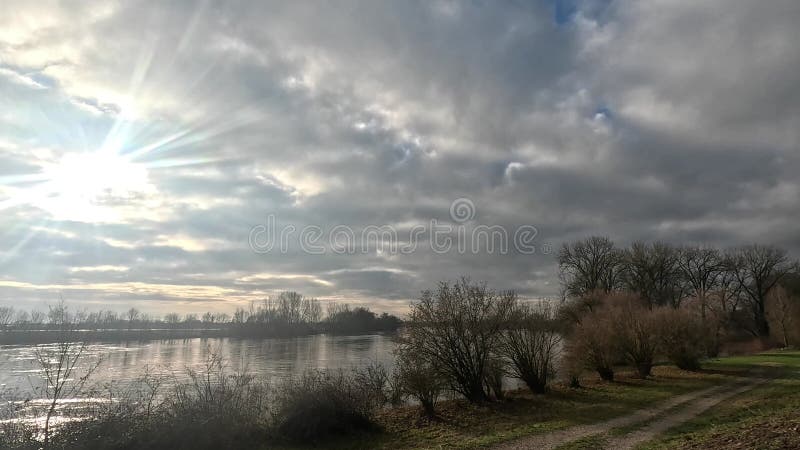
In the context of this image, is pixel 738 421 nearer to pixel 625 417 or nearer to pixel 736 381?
pixel 625 417

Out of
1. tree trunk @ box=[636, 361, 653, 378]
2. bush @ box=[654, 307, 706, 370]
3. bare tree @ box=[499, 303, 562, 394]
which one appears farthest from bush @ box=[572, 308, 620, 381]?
bush @ box=[654, 307, 706, 370]

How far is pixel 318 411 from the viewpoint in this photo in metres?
15.1

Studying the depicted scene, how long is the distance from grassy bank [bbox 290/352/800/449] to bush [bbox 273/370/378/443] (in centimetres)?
66

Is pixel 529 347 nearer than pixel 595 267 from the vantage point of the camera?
Yes

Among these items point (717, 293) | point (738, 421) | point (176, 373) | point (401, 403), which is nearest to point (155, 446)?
point (401, 403)

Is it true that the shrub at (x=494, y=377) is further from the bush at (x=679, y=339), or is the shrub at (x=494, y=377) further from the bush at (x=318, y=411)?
the bush at (x=679, y=339)

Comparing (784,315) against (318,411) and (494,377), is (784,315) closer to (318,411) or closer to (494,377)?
(494,377)

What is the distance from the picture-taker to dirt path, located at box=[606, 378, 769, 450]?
11.7 metres

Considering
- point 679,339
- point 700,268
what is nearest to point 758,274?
point 700,268

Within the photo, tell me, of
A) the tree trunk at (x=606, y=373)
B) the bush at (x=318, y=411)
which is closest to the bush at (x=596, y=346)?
the tree trunk at (x=606, y=373)

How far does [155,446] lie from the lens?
12984 millimetres

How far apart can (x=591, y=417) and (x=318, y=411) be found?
28.6 feet

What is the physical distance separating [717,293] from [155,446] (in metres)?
53.8

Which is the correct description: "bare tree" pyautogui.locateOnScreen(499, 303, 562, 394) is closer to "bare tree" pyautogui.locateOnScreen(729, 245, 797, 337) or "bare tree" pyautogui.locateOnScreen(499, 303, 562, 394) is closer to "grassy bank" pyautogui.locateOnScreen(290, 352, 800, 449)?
"grassy bank" pyautogui.locateOnScreen(290, 352, 800, 449)
